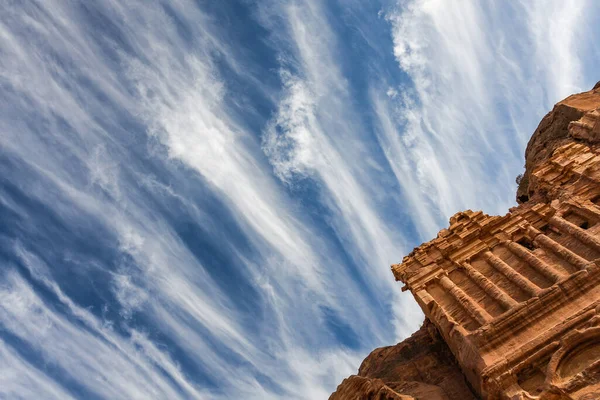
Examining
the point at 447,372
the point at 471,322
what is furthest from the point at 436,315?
the point at 447,372

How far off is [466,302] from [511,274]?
3.30 meters

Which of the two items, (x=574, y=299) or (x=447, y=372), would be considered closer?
(x=574, y=299)

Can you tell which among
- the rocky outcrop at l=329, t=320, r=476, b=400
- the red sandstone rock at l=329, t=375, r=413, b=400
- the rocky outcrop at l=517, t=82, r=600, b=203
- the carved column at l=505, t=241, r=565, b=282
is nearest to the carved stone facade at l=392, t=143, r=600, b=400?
the carved column at l=505, t=241, r=565, b=282

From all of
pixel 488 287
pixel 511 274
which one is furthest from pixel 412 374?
pixel 511 274

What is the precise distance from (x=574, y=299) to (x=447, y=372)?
9.83 meters

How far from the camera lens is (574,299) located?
22000 mm

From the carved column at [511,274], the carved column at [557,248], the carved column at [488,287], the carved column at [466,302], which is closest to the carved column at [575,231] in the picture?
the carved column at [557,248]

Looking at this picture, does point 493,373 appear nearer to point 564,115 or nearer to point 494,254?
point 494,254

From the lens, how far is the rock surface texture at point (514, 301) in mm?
20281

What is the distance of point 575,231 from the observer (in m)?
26.0

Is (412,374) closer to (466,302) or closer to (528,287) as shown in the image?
(466,302)

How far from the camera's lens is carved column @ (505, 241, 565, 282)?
2372cm

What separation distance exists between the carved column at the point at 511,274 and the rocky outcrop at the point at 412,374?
6.84 meters

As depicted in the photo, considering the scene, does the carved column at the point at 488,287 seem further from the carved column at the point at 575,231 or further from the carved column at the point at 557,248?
the carved column at the point at 575,231
